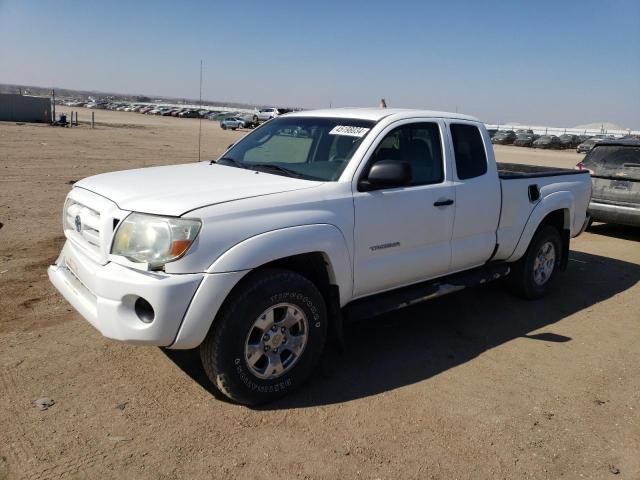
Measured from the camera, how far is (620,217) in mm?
9047

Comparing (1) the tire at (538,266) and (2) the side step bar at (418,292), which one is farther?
(1) the tire at (538,266)

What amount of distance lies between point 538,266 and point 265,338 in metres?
3.72

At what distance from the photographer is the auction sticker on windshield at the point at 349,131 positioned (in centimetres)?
425

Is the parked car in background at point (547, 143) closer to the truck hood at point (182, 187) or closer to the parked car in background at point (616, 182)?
the parked car in background at point (616, 182)

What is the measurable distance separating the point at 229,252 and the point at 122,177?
1.34m

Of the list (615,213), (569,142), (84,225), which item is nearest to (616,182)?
(615,213)

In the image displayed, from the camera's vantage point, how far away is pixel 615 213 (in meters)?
9.09

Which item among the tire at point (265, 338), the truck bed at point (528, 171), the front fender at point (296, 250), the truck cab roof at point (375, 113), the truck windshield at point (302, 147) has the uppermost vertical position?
the truck cab roof at point (375, 113)

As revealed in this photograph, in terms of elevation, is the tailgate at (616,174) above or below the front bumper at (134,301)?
above

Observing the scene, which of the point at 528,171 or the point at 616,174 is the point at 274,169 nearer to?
the point at 528,171

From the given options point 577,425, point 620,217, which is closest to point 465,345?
point 577,425

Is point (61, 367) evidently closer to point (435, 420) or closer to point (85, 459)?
point (85, 459)

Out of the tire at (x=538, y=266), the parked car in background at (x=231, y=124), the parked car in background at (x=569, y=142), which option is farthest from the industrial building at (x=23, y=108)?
the parked car in background at (x=569, y=142)

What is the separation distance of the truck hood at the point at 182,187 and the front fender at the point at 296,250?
1.01ft
